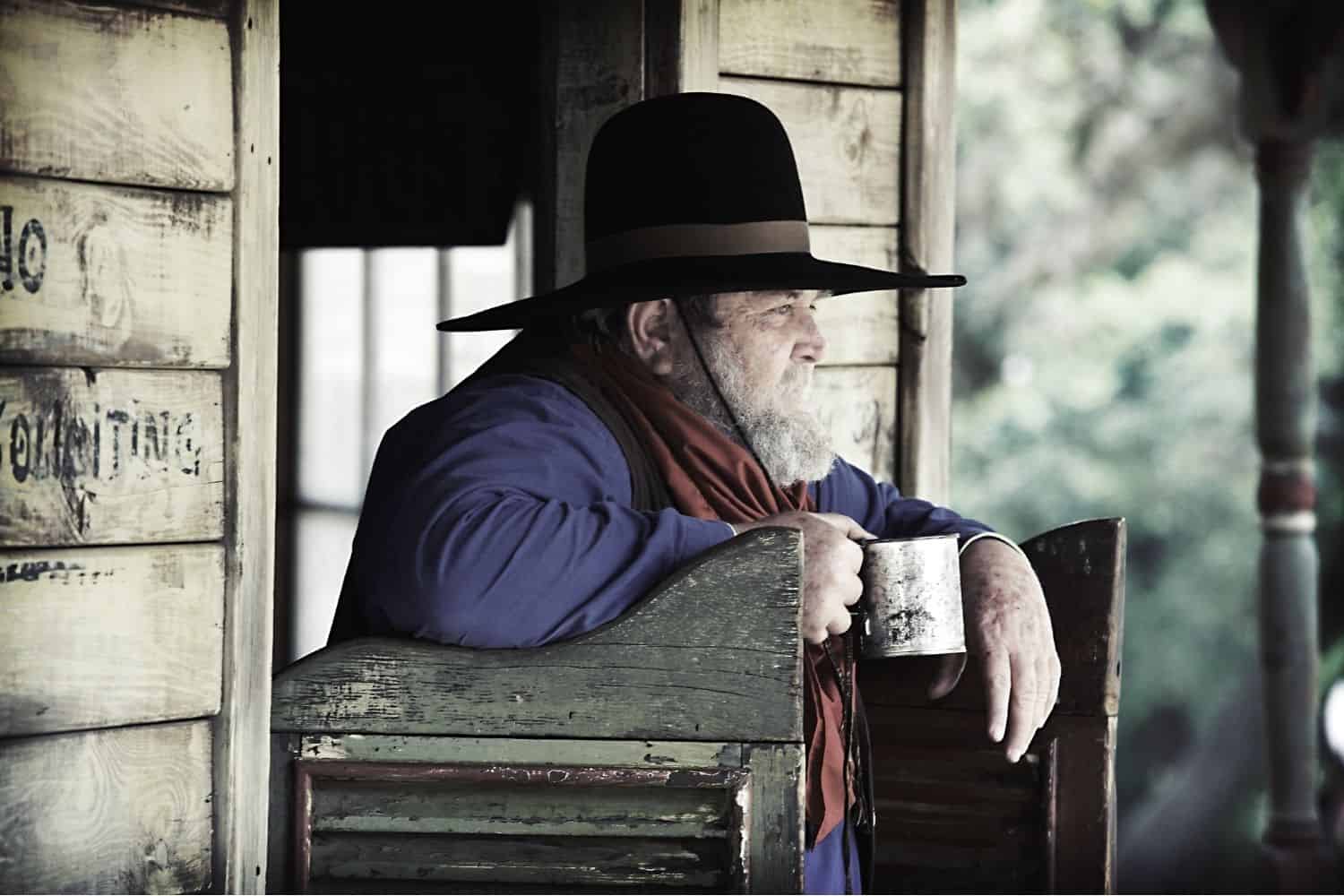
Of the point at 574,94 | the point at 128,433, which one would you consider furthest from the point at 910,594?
the point at 574,94

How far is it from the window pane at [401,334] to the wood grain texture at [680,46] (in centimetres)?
212

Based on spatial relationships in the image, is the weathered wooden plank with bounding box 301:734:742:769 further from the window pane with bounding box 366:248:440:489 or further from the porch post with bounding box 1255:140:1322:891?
the porch post with bounding box 1255:140:1322:891

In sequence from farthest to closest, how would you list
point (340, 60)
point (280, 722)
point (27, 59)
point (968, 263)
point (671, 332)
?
point (968, 263), point (340, 60), point (671, 332), point (280, 722), point (27, 59)

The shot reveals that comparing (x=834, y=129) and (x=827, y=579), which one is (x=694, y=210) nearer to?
(x=827, y=579)

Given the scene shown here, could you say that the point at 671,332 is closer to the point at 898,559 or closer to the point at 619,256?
the point at 619,256

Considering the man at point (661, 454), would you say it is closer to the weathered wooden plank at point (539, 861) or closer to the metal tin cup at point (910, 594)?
the metal tin cup at point (910, 594)

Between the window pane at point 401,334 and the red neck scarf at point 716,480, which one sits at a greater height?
the window pane at point 401,334

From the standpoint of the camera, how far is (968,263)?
1251 centimetres

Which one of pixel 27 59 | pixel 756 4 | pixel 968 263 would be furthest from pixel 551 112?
pixel 968 263

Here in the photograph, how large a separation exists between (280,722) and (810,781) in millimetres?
626

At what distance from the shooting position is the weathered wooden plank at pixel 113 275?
1.71 m

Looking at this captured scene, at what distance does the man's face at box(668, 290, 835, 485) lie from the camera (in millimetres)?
2119

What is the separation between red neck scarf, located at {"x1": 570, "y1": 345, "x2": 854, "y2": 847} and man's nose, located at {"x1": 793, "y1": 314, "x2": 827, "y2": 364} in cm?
16

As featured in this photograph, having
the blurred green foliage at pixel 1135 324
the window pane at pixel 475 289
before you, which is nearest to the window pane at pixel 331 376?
the window pane at pixel 475 289
